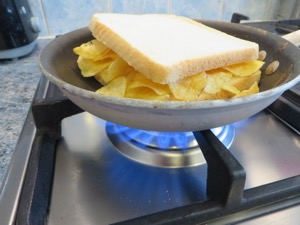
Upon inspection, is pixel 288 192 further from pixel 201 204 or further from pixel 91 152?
pixel 91 152

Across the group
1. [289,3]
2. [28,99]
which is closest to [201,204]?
[28,99]

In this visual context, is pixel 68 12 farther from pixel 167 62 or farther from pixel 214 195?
pixel 214 195

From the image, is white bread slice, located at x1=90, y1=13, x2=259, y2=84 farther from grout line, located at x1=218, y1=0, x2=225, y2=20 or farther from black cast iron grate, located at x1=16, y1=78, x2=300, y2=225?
grout line, located at x1=218, y1=0, x2=225, y2=20

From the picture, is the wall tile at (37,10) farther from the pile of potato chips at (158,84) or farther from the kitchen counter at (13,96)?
the pile of potato chips at (158,84)

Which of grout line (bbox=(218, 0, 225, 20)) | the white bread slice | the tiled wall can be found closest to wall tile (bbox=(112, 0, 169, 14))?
the tiled wall

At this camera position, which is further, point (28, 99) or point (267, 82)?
point (28, 99)

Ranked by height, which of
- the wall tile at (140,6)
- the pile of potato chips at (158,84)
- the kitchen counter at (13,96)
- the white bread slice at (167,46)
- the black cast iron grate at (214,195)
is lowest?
the kitchen counter at (13,96)

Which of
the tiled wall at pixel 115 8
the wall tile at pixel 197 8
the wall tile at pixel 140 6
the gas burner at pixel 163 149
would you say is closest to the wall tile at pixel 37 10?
the tiled wall at pixel 115 8
